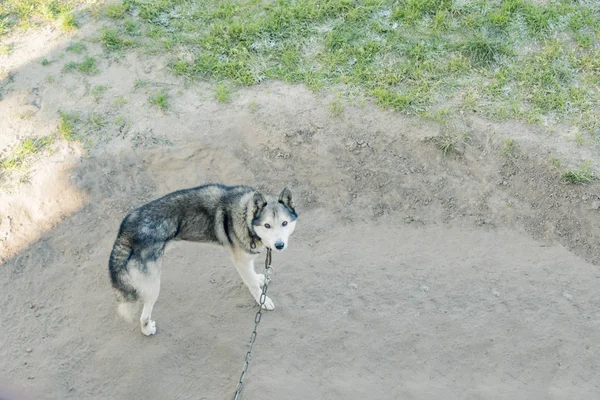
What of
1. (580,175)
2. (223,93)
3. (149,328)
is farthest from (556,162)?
(149,328)

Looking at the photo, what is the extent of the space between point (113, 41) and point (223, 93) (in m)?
2.33

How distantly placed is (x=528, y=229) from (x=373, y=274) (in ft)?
6.85

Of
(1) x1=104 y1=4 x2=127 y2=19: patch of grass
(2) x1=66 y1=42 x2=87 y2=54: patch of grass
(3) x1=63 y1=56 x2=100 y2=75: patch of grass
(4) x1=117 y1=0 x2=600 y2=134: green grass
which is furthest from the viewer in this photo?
(1) x1=104 y1=4 x2=127 y2=19: patch of grass

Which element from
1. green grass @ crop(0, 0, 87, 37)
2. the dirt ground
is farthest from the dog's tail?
green grass @ crop(0, 0, 87, 37)

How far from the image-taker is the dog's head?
495 cm

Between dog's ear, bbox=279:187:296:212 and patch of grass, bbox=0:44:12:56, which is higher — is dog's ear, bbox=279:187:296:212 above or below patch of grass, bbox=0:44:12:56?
below

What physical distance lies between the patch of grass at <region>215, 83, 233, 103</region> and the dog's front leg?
3.02 metres

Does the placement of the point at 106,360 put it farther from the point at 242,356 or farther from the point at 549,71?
the point at 549,71

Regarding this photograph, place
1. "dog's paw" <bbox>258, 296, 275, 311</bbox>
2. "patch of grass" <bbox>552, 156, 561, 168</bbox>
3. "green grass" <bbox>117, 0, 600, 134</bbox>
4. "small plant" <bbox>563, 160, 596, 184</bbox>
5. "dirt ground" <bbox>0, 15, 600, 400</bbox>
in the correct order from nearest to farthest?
"dirt ground" <bbox>0, 15, 600, 400</bbox>, "dog's paw" <bbox>258, 296, 275, 311</bbox>, "small plant" <bbox>563, 160, 596, 184</bbox>, "patch of grass" <bbox>552, 156, 561, 168</bbox>, "green grass" <bbox>117, 0, 600, 134</bbox>

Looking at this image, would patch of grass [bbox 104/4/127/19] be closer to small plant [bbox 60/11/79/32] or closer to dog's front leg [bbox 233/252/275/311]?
small plant [bbox 60/11/79/32]

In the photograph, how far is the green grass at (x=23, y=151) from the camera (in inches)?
287

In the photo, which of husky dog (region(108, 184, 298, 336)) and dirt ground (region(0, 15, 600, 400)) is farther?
dirt ground (region(0, 15, 600, 400))

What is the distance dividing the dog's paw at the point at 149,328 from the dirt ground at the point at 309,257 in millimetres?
88

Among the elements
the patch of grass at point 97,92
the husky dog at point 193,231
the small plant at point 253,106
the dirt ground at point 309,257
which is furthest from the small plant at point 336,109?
the patch of grass at point 97,92
